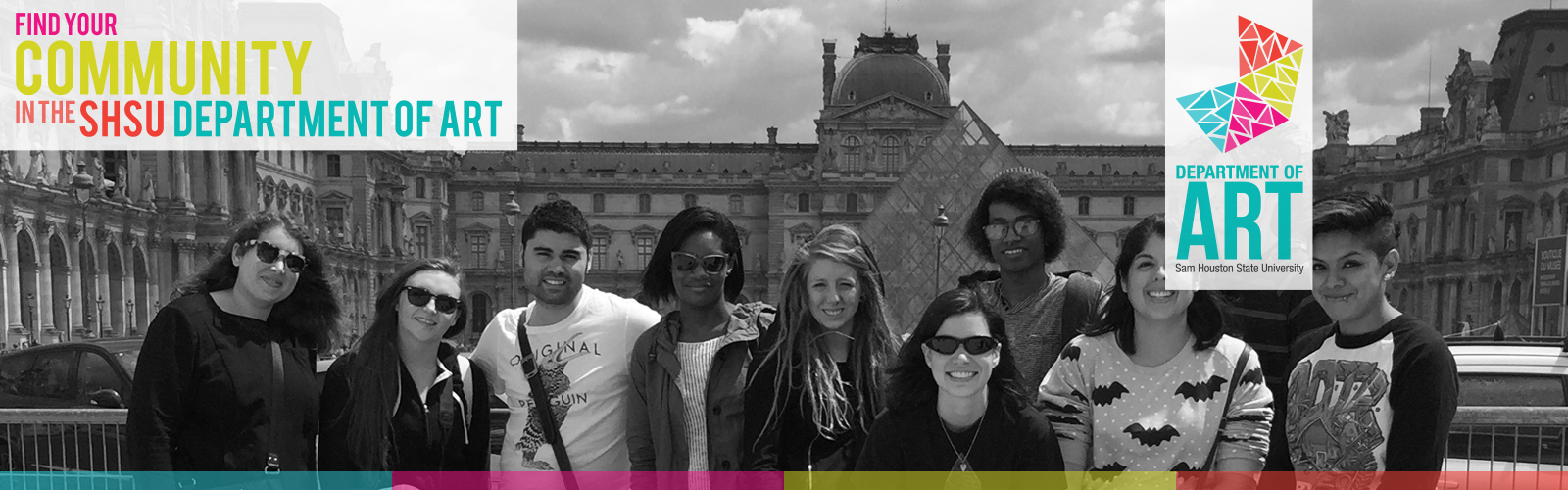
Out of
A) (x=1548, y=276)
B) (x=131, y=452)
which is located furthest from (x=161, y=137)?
(x=1548, y=276)

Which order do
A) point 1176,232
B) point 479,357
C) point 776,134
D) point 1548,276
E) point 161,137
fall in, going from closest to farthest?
1. point 1176,232
2. point 479,357
3. point 1548,276
4. point 161,137
5. point 776,134

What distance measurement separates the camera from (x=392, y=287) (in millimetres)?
3117

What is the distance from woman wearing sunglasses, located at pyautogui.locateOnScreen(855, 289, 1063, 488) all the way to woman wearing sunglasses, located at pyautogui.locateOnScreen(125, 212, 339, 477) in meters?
1.67

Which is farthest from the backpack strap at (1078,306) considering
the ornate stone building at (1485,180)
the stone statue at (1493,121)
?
the stone statue at (1493,121)

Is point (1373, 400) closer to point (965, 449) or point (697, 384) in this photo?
point (965, 449)

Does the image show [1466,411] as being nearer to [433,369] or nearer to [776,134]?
[433,369]

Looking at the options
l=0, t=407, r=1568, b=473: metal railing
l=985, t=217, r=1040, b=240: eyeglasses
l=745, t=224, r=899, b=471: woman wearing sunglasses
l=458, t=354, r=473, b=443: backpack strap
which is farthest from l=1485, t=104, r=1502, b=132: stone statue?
l=458, t=354, r=473, b=443: backpack strap

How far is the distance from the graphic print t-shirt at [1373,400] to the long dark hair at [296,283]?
277 centimetres

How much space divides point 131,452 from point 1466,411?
438 cm

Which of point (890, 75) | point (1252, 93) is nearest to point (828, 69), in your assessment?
point (890, 75)

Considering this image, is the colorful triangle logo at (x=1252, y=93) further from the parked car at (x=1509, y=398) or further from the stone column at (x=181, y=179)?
the stone column at (x=181, y=179)

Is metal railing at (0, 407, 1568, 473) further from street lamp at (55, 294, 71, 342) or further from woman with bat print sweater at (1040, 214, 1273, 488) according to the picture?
street lamp at (55, 294, 71, 342)

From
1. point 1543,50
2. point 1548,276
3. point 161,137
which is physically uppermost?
point 1543,50

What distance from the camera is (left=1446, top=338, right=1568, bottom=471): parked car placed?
4215 millimetres
